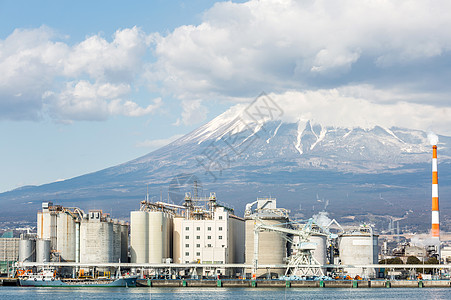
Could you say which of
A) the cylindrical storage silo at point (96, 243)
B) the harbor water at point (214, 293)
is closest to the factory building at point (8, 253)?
the cylindrical storage silo at point (96, 243)

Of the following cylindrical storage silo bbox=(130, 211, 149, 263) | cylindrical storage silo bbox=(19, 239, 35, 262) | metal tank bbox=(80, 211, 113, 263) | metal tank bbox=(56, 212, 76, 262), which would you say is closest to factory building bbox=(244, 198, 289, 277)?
cylindrical storage silo bbox=(130, 211, 149, 263)

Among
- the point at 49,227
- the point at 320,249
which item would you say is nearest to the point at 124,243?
the point at 49,227

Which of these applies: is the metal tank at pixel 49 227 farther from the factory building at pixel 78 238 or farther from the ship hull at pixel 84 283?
the ship hull at pixel 84 283

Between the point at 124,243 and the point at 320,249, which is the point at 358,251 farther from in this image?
the point at 124,243

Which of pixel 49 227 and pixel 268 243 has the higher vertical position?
pixel 49 227

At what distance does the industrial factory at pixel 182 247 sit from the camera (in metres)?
106

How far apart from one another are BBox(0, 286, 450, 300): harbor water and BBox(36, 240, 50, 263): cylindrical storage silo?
11.4 meters

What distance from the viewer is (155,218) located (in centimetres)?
11125

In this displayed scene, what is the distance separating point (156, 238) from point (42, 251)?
16.1 meters

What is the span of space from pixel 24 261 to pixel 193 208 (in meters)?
28.3

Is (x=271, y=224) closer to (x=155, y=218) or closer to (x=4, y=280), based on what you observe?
(x=155, y=218)

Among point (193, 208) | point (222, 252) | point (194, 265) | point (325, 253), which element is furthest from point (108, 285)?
point (325, 253)

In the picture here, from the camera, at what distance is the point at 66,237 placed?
11144cm

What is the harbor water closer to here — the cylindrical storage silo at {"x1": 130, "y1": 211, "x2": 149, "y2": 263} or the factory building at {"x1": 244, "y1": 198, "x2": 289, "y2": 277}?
the cylindrical storage silo at {"x1": 130, "y1": 211, "x2": 149, "y2": 263}
